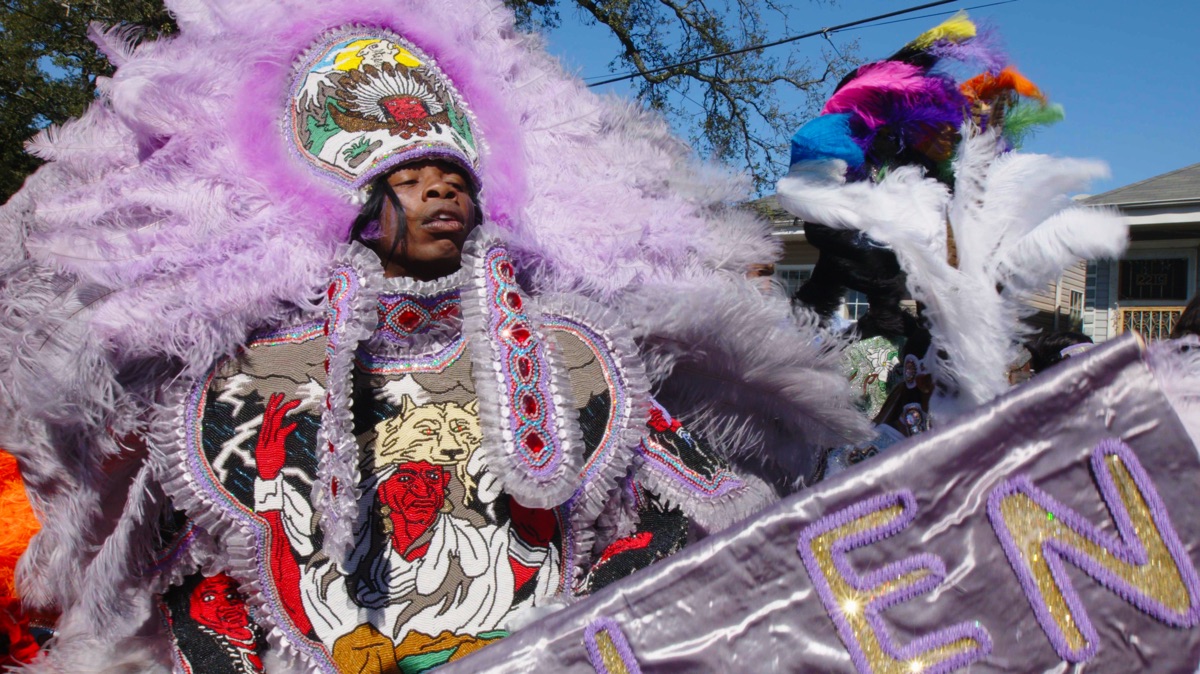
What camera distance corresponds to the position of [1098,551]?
109 centimetres

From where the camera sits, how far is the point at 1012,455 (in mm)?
1100

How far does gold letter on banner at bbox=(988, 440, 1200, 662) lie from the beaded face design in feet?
3.81

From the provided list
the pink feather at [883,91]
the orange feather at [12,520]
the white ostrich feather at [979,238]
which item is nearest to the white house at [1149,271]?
the pink feather at [883,91]

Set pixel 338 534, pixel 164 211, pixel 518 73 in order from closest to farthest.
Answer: pixel 338 534 → pixel 164 211 → pixel 518 73

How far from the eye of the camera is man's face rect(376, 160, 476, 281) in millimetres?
1672

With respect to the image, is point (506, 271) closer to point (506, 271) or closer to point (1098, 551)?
point (506, 271)

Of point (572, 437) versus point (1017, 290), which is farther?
point (1017, 290)

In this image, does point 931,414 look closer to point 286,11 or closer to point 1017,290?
point 1017,290

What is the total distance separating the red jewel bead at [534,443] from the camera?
150 cm

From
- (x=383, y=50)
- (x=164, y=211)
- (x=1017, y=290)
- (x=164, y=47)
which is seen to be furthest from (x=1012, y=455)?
(x=164, y=47)

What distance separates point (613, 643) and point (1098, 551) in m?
0.61

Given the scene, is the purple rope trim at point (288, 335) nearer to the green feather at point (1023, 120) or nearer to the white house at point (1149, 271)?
the green feather at point (1023, 120)

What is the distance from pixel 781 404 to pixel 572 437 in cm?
61

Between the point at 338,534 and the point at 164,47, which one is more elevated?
the point at 164,47
